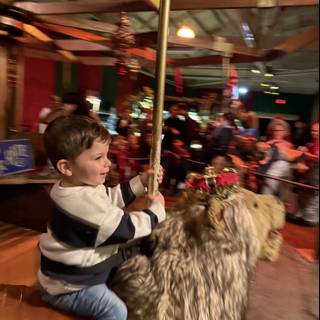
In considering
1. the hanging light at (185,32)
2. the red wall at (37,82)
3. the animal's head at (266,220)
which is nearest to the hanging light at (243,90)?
the hanging light at (185,32)

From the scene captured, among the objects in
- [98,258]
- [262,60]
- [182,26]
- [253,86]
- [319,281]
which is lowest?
[98,258]

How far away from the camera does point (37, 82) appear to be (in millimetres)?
5219

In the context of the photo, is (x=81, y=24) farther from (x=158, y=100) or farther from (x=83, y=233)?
(x=83, y=233)

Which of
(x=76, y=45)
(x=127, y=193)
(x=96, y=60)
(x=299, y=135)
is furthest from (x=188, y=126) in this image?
(x=127, y=193)

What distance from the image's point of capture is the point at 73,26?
2346 mm

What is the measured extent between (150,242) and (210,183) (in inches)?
8.7

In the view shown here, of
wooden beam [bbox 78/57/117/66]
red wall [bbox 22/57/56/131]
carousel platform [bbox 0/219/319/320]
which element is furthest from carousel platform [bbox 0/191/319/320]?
red wall [bbox 22/57/56/131]

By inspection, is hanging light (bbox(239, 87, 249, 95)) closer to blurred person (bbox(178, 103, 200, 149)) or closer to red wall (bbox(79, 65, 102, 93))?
blurred person (bbox(178, 103, 200, 149))

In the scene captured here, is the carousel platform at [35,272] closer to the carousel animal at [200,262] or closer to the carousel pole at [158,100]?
the carousel animal at [200,262]

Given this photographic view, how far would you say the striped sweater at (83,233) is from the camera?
92cm

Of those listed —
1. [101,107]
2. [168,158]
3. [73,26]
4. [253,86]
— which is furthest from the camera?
[101,107]

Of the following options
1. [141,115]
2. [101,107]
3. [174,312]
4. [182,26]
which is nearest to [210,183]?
[174,312]

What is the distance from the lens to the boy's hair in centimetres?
96

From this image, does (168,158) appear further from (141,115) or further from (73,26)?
(73,26)
